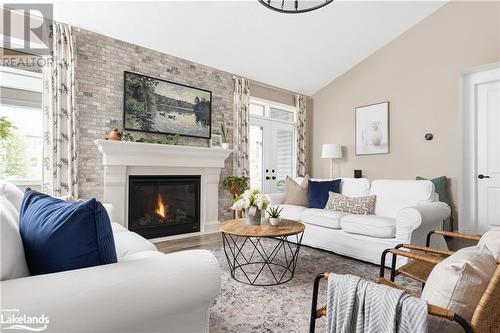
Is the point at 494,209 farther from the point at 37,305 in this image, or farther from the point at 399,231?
the point at 37,305

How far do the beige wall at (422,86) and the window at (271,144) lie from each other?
3.54 feet

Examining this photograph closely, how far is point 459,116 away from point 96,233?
4.97 meters

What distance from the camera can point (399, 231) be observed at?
2.84 m

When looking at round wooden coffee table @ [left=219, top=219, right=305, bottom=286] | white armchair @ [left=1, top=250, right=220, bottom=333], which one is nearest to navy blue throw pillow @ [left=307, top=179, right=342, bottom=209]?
round wooden coffee table @ [left=219, top=219, right=305, bottom=286]

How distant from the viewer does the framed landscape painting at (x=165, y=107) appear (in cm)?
401

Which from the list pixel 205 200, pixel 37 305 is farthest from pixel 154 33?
pixel 37 305

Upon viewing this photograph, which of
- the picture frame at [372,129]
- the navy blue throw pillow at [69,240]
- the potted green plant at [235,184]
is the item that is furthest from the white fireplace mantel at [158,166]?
the navy blue throw pillow at [69,240]

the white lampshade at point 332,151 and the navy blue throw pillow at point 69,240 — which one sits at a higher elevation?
the white lampshade at point 332,151

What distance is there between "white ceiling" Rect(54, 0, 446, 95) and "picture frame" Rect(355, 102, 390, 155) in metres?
1.00

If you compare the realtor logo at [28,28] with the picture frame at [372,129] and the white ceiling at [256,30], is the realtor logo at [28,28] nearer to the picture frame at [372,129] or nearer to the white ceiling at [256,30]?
the white ceiling at [256,30]

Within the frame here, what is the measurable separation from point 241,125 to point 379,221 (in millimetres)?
2996

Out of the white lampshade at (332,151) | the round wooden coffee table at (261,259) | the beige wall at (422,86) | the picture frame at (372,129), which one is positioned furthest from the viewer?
the white lampshade at (332,151)

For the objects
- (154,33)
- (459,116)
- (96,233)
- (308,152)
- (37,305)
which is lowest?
(37,305)

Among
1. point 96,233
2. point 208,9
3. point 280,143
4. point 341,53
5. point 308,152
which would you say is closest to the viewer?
point 96,233
